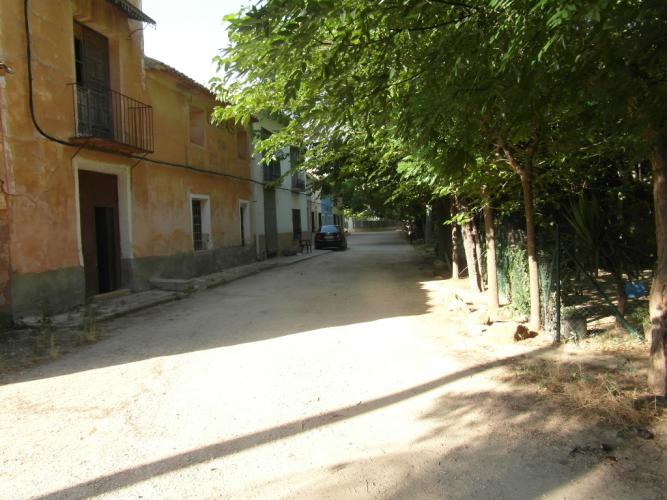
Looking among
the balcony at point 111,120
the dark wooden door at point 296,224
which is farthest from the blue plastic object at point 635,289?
the dark wooden door at point 296,224

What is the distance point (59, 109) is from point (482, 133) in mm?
7526

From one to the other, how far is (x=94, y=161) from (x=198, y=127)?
5618mm

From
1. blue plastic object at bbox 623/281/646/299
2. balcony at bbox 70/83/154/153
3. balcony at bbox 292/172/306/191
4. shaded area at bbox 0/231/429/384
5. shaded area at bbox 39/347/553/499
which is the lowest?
shaded area at bbox 39/347/553/499

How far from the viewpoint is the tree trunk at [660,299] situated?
3.77m

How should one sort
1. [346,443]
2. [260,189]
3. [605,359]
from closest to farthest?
1. [346,443]
2. [605,359]
3. [260,189]

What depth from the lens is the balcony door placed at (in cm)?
953

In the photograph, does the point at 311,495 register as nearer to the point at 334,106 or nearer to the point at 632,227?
the point at 334,106

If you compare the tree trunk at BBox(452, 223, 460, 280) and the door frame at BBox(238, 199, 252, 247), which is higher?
the door frame at BBox(238, 199, 252, 247)

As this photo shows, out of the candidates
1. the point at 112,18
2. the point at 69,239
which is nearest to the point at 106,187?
the point at 69,239

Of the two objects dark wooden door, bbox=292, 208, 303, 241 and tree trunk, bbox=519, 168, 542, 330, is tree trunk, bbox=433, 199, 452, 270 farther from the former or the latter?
dark wooden door, bbox=292, 208, 303, 241

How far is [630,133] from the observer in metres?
3.72

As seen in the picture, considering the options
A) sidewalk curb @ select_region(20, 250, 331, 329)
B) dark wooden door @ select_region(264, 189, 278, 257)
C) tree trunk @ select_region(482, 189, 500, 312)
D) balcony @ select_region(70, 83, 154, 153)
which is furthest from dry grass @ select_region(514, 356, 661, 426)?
dark wooden door @ select_region(264, 189, 278, 257)

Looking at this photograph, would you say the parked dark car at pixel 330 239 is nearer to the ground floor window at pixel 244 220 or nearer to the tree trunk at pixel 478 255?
the ground floor window at pixel 244 220

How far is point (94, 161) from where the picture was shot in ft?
31.9
